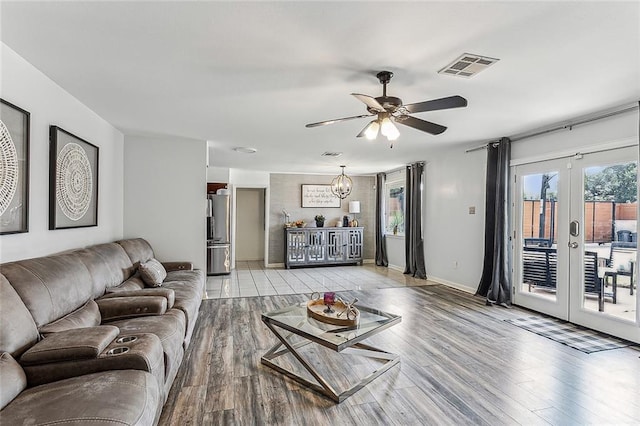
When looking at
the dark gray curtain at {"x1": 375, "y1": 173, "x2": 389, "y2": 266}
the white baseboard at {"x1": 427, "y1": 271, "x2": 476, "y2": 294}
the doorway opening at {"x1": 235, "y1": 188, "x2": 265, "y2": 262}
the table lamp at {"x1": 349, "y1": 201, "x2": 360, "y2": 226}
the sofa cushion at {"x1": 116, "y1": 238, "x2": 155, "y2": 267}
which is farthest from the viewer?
the doorway opening at {"x1": 235, "y1": 188, "x2": 265, "y2": 262}

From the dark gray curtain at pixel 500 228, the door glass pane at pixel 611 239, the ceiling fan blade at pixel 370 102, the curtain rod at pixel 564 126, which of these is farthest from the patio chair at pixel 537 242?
the ceiling fan blade at pixel 370 102

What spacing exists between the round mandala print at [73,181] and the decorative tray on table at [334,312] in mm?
2419

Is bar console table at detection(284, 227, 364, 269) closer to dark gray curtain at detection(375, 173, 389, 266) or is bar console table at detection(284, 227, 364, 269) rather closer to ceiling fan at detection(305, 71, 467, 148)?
dark gray curtain at detection(375, 173, 389, 266)

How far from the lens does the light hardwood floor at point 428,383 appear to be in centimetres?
213

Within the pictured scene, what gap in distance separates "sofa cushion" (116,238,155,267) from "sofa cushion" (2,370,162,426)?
93.4 inches

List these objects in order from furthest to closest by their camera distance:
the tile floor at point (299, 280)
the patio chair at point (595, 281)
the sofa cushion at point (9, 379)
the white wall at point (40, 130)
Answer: the tile floor at point (299, 280) < the patio chair at point (595, 281) < the white wall at point (40, 130) < the sofa cushion at point (9, 379)

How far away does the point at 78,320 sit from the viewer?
7.04 feet

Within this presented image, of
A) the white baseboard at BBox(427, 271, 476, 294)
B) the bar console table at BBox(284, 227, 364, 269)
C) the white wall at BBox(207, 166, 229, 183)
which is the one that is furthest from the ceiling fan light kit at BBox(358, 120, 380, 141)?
the white wall at BBox(207, 166, 229, 183)

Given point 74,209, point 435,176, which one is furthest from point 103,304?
point 435,176

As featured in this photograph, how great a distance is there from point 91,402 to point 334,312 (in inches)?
70.1

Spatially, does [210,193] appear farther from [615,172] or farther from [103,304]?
[615,172]

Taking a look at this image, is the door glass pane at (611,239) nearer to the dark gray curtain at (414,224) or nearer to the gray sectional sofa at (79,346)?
the dark gray curtain at (414,224)

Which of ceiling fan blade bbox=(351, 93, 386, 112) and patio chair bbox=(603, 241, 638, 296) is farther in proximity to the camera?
patio chair bbox=(603, 241, 638, 296)

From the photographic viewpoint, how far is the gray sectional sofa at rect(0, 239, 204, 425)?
141 centimetres
